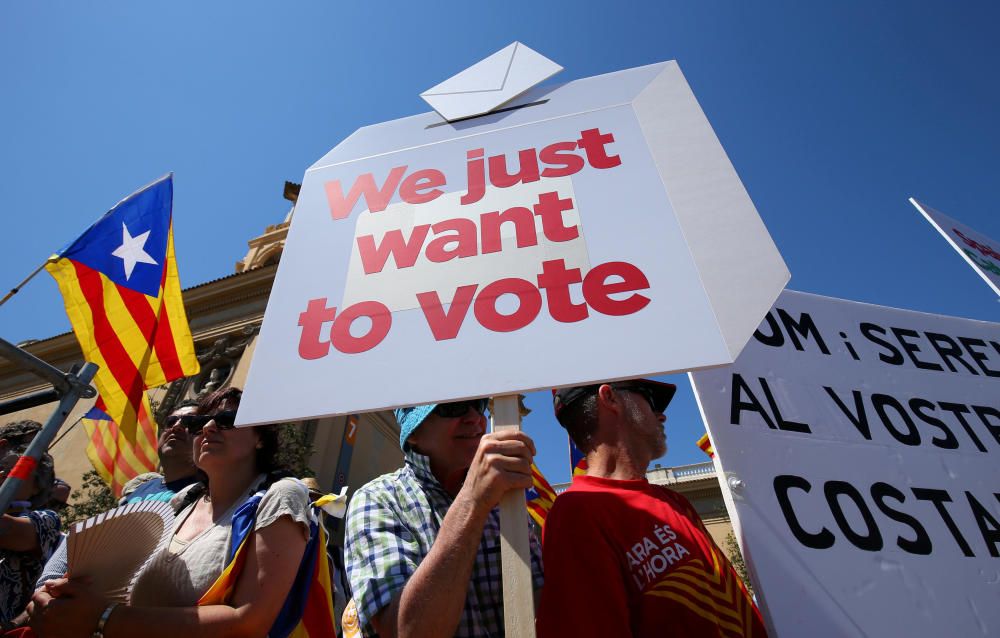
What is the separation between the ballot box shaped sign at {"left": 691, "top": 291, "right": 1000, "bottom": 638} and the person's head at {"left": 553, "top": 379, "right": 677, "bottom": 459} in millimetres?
216

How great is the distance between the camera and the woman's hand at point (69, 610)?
3.93ft

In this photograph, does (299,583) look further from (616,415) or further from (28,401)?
(28,401)

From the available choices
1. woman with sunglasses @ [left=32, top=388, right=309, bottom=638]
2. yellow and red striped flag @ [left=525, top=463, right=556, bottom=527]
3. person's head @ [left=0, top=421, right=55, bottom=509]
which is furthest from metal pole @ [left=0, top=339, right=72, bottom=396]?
yellow and red striped flag @ [left=525, top=463, right=556, bottom=527]

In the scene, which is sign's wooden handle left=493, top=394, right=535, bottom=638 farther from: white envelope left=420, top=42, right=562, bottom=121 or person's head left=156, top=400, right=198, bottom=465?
person's head left=156, top=400, right=198, bottom=465

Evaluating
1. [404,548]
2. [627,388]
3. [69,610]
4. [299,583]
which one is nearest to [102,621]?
[69,610]

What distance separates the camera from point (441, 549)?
0.94 m

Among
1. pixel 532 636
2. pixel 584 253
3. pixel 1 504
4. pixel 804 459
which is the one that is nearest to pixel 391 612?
pixel 532 636

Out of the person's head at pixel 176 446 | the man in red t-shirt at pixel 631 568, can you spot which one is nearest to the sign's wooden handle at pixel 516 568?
the man in red t-shirt at pixel 631 568

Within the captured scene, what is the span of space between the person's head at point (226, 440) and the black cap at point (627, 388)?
1.08 meters

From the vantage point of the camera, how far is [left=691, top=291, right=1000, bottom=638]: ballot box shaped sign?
125cm

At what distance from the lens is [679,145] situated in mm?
1275

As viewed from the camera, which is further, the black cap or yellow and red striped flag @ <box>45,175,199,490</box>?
yellow and red striped flag @ <box>45,175,199,490</box>

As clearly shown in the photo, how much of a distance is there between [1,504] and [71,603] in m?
0.65

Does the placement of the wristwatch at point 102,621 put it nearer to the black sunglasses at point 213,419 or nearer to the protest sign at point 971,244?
the black sunglasses at point 213,419
